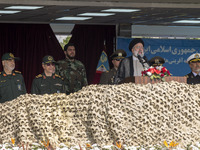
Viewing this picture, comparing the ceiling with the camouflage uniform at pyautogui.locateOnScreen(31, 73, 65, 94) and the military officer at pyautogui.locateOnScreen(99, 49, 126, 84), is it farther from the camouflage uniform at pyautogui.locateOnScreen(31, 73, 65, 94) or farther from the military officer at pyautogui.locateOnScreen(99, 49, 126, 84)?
the camouflage uniform at pyautogui.locateOnScreen(31, 73, 65, 94)

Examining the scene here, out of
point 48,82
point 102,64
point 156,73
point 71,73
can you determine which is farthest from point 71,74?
point 156,73

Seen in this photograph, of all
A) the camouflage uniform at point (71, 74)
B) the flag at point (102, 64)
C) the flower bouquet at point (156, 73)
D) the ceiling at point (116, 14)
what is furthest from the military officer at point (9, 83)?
the flag at point (102, 64)

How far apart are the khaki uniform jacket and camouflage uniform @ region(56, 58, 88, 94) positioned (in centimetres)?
139

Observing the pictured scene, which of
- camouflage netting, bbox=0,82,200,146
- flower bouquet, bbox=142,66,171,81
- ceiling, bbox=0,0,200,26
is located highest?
ceiling, bbox=0,0,200,26

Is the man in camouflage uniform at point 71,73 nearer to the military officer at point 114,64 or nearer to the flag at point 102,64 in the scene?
the military officer at point 114,64

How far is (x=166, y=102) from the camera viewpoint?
4.64 metres

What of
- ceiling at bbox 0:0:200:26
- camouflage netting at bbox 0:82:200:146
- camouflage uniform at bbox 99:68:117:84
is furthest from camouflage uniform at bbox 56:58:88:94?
camouflage netting at bbox 0:82:200:146

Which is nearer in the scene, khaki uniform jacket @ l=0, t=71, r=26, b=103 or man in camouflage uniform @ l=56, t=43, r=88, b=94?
khaki uniform jacket @ l=0, t=71, r=26, b=103

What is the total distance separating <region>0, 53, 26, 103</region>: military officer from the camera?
321 inches

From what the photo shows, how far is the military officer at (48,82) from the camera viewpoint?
8.61 m

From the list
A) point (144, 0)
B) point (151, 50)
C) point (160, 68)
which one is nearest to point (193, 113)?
point (160, 68)

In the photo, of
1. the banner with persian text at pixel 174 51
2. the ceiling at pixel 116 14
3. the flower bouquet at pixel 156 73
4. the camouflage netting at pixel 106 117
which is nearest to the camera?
the camouflage netting at pixel 106 117

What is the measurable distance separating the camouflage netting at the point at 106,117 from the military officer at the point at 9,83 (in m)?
3.49

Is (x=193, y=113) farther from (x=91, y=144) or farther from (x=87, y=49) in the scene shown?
(x=87, y=49)
